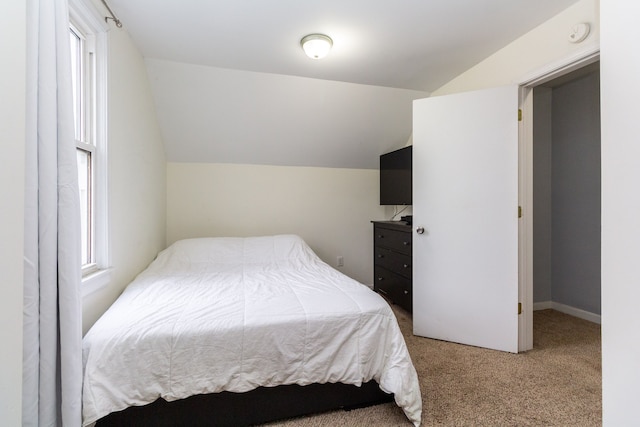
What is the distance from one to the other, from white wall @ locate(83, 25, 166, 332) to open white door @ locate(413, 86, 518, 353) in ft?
7.06

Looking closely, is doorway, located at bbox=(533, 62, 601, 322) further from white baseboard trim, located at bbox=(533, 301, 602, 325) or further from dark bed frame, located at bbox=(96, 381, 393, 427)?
dark bed frame, located at bbox=(96, 381, 393, 427)

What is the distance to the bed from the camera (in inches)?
45.1

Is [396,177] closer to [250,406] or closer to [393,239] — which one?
[393,239]

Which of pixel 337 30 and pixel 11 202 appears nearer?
pixel 11 202

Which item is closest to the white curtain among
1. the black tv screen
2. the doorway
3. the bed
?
the bed

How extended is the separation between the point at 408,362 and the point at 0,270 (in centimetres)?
148

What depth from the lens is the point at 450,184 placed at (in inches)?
85.1

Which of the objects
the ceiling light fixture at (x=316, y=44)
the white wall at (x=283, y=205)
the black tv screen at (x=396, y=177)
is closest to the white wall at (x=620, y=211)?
the ceiling light fixture at (x=316, y=44)

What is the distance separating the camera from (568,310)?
2.79m

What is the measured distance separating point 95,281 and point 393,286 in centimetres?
243

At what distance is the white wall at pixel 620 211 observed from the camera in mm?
950

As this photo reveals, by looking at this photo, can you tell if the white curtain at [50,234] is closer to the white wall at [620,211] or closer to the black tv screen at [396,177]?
the white wall at [620,211]

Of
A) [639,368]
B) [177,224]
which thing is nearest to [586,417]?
[639,368]

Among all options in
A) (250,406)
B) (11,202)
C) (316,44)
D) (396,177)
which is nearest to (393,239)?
(396,177)
